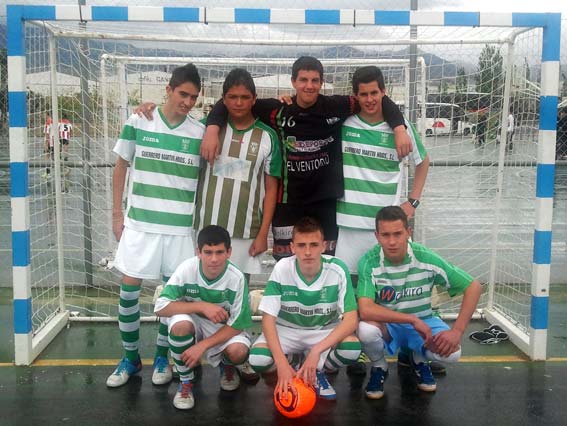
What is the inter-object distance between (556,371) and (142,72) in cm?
468

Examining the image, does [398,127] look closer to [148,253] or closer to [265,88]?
[148,253]

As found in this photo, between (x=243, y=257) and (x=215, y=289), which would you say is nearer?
(x=215, y=289)

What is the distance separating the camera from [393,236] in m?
3.52

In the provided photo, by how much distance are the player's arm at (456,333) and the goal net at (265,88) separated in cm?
112

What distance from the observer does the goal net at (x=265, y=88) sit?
15.5 ft

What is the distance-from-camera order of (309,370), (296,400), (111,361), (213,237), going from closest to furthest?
(296,400)
(309,370)
(213,237)
(111,361)

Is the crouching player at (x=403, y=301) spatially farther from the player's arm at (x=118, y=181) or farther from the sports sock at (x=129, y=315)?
the player's arm at (x=118, y=181)

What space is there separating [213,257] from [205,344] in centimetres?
49

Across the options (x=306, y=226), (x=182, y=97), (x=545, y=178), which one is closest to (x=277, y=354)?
(x=306, y=226)

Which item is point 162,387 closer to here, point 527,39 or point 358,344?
point 358,344

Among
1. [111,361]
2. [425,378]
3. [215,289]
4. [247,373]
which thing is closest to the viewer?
[215,289]

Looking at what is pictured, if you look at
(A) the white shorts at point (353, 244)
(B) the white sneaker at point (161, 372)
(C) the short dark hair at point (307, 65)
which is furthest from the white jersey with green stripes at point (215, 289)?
(C) the short dark hair at point (307, 65)

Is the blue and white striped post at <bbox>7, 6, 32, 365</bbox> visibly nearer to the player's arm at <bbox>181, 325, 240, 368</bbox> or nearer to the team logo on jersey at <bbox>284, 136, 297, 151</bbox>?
the player's arm at <bbox>181, 325, 240, 368</bbox>

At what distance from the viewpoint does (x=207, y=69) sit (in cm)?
633
